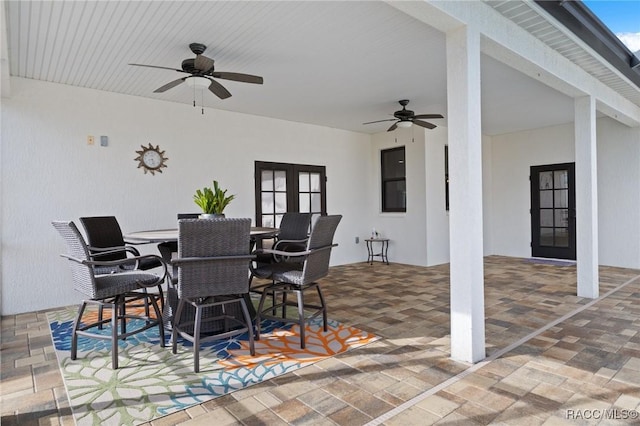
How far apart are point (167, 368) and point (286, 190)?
4326mm

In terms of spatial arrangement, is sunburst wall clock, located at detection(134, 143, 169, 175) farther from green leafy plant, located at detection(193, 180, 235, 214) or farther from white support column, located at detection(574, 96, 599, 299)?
white support column, located at detection(574, 96, 599, 299)

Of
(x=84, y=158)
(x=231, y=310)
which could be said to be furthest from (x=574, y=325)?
(x=84, y=158)

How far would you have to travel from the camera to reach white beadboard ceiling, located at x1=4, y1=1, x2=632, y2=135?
9.57ft

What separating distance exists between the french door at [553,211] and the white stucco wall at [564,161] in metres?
0.13

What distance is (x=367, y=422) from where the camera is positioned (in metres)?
1.93

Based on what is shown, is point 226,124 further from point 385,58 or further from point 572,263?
point 572,263

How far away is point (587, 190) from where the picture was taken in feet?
14.5

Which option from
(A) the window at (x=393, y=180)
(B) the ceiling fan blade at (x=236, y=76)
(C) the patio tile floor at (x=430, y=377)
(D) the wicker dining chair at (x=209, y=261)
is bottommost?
(C) the patio tile floor at (x=430, y=377)

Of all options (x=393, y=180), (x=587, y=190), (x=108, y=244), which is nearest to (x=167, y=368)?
(x=108, y=244)

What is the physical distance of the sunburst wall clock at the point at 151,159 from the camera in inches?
196

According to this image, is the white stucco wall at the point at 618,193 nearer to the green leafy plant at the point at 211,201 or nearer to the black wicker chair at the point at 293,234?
the black wicker chair at the point at 293,234

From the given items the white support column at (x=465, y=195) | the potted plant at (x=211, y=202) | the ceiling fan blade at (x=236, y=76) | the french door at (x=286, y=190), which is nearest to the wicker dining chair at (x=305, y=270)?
the potted plant at (x=211, y=202)

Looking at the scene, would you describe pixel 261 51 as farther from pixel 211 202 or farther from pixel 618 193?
pixel 618 193

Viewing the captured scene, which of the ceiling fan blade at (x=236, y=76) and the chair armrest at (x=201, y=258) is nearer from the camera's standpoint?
the chair armrest at (x=201, y=258)
